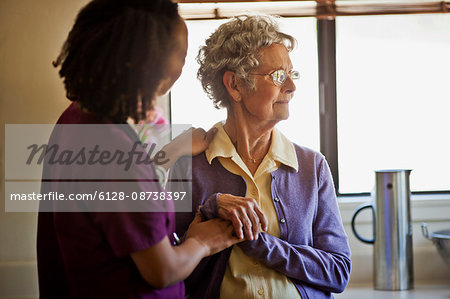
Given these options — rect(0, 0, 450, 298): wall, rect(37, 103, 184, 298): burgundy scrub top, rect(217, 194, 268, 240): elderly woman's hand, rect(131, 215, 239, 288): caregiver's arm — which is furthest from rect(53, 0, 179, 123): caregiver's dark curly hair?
rect(0, 0, 450, 298): wall

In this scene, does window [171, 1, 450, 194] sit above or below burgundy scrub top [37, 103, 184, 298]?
above

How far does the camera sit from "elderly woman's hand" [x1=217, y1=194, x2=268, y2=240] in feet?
4.00

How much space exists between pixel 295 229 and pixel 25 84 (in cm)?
135

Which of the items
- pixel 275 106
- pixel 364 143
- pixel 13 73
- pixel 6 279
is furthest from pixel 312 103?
pixel 6 279

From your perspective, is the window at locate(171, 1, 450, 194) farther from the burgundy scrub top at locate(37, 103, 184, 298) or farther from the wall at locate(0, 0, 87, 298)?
the burgundy scrub top at locate(37, 103, 184, 298)

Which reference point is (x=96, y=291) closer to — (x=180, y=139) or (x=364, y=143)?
(x=180, y=139)

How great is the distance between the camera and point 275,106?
4.90 feet

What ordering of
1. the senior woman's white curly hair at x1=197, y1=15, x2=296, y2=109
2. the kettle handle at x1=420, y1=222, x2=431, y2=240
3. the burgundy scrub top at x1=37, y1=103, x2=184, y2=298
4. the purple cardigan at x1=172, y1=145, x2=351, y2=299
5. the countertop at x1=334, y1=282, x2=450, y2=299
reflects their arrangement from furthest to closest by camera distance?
1. the kettle handle at x1=420, y1=222, x2=431, y2=240
2. the countertop at x1=334, y1=282, x2=450, y2=299
3. the senior woman's white curly hair at x1=197, y1=15, x2=296, y2=109
4. the purple cardigan at x1=172, y1=145, x2=351, y2=299
5. the burgundy scrub top at x1=37, y1=103, x2=184, y2=298

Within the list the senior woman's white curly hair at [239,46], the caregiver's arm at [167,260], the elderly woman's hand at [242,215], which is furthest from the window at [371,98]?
the caregiver's arm at [167,260]

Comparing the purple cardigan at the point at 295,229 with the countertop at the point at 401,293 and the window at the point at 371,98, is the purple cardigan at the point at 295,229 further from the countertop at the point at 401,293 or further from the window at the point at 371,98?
the window at the point at 371,98

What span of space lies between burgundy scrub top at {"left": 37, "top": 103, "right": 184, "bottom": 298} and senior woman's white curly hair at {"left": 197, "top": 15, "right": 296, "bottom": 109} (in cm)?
67

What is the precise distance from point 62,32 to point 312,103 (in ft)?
3.82

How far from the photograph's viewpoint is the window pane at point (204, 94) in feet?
7.59

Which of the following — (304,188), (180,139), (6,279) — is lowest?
(6,279)
